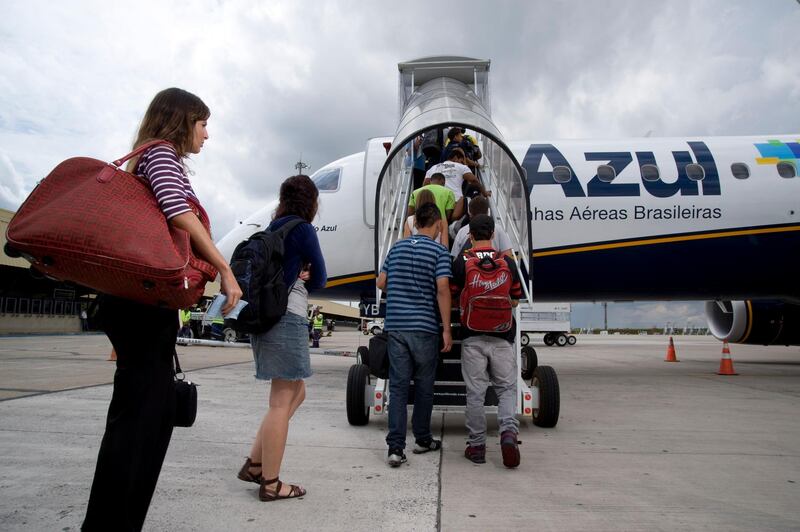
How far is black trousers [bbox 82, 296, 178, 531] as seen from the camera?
5.82 ft

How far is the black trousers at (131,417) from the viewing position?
1.77 meters

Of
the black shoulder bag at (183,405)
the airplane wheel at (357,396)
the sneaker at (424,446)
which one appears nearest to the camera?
the black shoulder bag at (183,405)

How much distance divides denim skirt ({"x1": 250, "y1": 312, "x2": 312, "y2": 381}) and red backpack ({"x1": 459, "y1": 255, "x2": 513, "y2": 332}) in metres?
1.38

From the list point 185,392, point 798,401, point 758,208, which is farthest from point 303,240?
point 758,208

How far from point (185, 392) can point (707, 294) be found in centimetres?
916

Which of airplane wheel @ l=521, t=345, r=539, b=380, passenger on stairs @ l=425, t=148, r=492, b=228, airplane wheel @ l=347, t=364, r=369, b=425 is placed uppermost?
passenger on stairs @ l=425, t=148, r=492, b=228

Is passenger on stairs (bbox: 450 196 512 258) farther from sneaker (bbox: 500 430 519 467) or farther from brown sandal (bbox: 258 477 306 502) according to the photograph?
brown sandal (bbox: 258 477 306 502)

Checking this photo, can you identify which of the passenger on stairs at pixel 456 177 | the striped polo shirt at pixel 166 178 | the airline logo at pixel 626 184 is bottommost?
the striped polo shirt at pixel 166 178

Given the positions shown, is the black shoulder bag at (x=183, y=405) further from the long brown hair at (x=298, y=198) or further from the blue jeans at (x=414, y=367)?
the blue jeans at (x=414, y=367)

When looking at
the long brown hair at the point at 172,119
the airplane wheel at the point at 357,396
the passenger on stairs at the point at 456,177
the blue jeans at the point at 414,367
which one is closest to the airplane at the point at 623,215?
the passenger on stairs at the point at 456,177

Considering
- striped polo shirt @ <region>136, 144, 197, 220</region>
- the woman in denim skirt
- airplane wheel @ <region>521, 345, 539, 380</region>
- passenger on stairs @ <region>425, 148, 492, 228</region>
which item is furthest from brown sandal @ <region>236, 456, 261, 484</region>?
airplane wheel @ <region>521, 345, 539, 380</region>

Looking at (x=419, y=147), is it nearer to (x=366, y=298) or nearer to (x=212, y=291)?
(x=366, y=298)

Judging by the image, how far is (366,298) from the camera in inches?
313

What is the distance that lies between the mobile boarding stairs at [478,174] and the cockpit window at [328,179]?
1.92 ft
